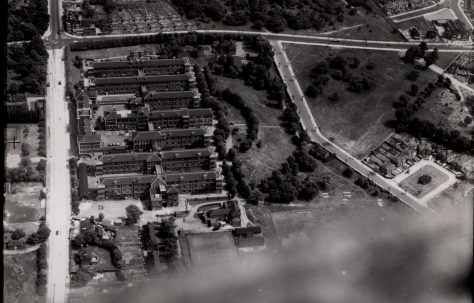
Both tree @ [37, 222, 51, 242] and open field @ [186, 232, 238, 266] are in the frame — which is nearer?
tree @ [37, 222, 51, 242]

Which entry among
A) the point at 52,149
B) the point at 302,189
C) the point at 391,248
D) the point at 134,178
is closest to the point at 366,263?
the point at 391,248

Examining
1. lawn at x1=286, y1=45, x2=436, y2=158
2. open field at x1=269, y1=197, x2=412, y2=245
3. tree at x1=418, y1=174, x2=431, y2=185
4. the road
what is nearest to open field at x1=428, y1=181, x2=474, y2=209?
tree at x1=418, y1=174, x2=431, y2=185

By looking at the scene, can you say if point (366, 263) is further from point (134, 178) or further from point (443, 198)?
point (134, 178)

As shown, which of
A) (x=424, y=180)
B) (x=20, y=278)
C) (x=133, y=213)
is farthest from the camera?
(x=424, y=180)

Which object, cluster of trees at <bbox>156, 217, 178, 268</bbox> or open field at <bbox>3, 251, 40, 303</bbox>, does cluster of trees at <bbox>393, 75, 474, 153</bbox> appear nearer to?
cluster of trees at <bbox>156, 217, 178, 268</bbox>

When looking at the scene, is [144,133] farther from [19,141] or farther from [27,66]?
[27,66]

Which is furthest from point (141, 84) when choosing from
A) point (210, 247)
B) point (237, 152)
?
point (210, 247)

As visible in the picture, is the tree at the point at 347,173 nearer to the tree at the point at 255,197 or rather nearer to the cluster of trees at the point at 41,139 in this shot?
the tree at the point at 255,197
